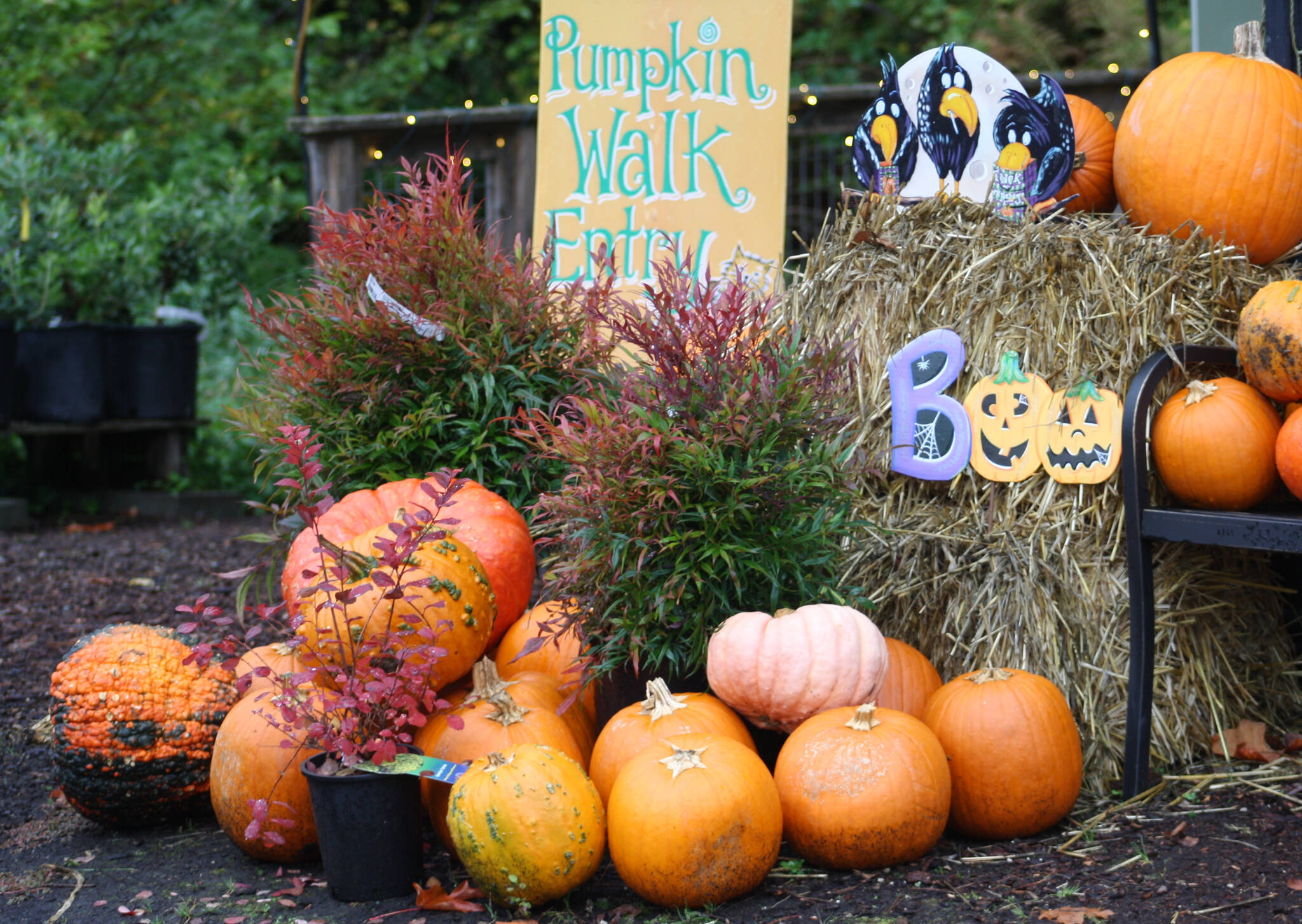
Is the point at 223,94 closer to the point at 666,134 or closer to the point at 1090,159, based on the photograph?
the point at 666,134

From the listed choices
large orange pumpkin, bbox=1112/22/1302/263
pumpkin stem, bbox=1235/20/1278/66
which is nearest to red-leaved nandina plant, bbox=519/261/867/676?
large orange pumpkin, bbox=1112/22/1302/263

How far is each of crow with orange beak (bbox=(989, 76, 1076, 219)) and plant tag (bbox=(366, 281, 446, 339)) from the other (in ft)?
4.67

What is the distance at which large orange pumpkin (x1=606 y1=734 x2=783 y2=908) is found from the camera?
1972mm

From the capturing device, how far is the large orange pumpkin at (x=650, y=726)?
221 cm

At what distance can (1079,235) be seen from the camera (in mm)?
2691

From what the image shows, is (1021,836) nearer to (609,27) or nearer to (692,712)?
(692,712)

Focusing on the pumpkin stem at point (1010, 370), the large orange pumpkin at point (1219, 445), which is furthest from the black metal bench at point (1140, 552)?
the pumpkin stem at point (1010, 370)

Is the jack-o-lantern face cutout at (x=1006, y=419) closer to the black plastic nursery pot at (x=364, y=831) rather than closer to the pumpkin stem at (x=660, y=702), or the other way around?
the pumpkin stem at (x=660, y=702)

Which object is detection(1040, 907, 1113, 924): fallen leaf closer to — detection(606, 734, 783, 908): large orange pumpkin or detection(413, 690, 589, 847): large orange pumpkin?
A: detection(606, 734, 783, 908): large orange pumpkin

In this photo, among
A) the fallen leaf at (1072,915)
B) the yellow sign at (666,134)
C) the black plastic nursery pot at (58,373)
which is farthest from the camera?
the black plastic nursery pot at (58,373)

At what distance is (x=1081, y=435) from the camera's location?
103 inches

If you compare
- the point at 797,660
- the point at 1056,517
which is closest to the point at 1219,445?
the point at 1056,517

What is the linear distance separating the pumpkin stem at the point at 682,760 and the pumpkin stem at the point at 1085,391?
1.25 m

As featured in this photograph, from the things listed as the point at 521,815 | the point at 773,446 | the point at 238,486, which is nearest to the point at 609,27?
the point at 773,446
